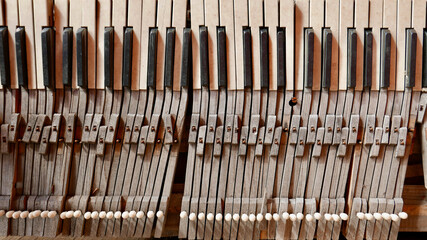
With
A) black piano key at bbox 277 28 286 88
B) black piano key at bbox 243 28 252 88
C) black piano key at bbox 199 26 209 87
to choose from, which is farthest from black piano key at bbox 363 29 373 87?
black piano key at bbox 199 26 209 87

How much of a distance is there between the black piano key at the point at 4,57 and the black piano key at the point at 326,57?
162 centimetres

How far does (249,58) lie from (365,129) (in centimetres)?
73

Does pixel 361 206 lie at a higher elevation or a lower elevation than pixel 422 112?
lower

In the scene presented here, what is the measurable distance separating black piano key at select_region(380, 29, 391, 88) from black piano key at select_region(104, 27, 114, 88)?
4.57 feet

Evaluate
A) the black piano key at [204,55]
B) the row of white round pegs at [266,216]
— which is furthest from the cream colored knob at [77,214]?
the black piano key at [204,55]

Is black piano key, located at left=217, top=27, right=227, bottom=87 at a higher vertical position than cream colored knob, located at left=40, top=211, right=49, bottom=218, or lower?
higher

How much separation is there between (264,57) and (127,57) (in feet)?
2.31

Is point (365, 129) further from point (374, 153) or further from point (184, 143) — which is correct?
point (184, 143)

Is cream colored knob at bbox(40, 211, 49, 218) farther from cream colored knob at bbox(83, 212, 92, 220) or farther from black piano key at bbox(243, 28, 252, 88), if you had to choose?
black piano key at bbox(243, 28, 252, 88)

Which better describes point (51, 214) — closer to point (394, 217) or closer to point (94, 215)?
point (94, 215)

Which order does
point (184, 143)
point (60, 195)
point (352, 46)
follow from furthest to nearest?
point (184, 143) < point (60, 195) < point (352, 46)

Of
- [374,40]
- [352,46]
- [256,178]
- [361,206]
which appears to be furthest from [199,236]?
[374,40]

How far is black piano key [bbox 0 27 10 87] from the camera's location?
152cm

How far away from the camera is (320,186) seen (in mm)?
1665
